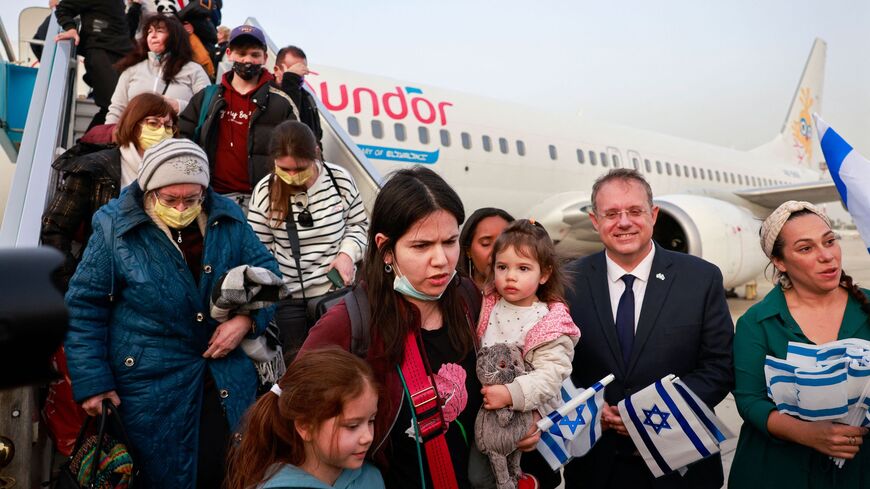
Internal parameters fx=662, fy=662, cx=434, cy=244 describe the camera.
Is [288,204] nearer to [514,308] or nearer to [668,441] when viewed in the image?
[514,308]

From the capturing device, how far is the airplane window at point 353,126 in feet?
26.8

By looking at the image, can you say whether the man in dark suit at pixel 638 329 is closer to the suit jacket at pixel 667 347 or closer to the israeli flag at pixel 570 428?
the suit jacket at pixel 667 347

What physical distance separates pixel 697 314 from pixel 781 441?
0.50 metres

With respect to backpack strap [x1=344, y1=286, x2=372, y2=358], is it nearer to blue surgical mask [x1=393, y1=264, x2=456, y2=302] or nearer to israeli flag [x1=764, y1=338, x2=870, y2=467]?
blue surgical mask [x1=393, y1=264, x2=456, y2=302]

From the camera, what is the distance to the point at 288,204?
9.68 ft

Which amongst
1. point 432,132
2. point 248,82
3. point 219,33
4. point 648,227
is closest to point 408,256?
point 648,227

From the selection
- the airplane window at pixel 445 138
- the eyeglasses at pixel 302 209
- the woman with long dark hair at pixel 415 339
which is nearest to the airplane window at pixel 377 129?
the airplane window at pixel 445 138

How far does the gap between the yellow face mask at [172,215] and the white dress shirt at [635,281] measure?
1.56 meters

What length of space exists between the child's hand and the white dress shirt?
0.75 m

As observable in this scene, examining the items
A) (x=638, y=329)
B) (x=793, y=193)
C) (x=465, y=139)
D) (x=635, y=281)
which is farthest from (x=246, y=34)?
(x=793, y=193)

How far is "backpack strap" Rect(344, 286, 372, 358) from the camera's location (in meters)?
1.76

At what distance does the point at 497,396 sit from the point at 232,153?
7.54 feet

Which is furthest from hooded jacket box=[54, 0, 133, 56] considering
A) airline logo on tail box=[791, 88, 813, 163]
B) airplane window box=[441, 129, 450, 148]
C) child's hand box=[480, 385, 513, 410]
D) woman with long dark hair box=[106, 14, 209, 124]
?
airline logo on tail box=[791, 88, 813, 163]

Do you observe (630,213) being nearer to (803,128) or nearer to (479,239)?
(479,239)
